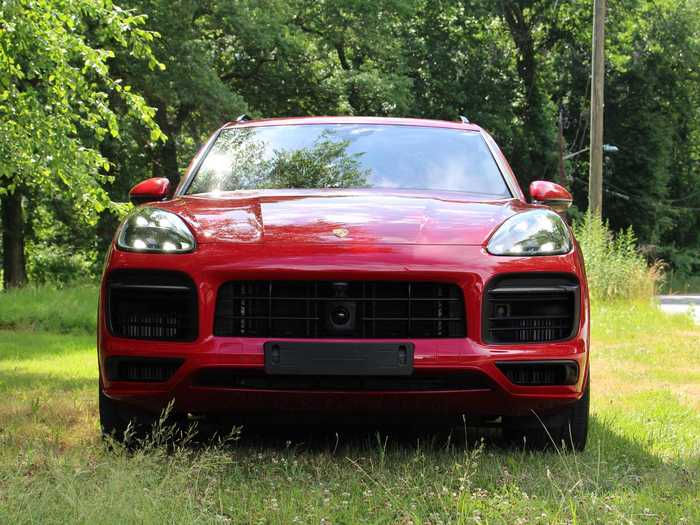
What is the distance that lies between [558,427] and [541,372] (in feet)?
1.33

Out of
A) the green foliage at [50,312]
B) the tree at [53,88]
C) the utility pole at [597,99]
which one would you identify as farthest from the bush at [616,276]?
the tree at [53,88]

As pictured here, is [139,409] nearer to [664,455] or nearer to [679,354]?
[664,455]

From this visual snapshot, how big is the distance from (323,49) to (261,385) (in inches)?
1054

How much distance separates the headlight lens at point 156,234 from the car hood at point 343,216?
5 cm

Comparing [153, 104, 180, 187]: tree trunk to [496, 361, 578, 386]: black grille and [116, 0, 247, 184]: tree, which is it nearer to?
[116, 0, 247, 184]: tree

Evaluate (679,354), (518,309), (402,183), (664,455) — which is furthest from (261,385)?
(679,354)

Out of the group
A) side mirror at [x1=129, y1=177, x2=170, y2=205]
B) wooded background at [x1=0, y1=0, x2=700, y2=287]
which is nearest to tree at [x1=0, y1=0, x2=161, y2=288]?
wooded background at [x1=0, y1=0, x2=700, y2=287]

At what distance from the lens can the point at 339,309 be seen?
145 inches

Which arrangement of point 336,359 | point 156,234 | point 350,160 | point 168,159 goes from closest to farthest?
point 336,359
point 156,234
point 350,160
point 168,159

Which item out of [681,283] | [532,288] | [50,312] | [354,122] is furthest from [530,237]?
[681,283]

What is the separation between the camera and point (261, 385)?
12.2ft

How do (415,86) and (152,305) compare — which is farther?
(415,86)

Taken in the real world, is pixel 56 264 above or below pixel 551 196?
below

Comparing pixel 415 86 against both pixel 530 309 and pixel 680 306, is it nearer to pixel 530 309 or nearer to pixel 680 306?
pixel 680 306
